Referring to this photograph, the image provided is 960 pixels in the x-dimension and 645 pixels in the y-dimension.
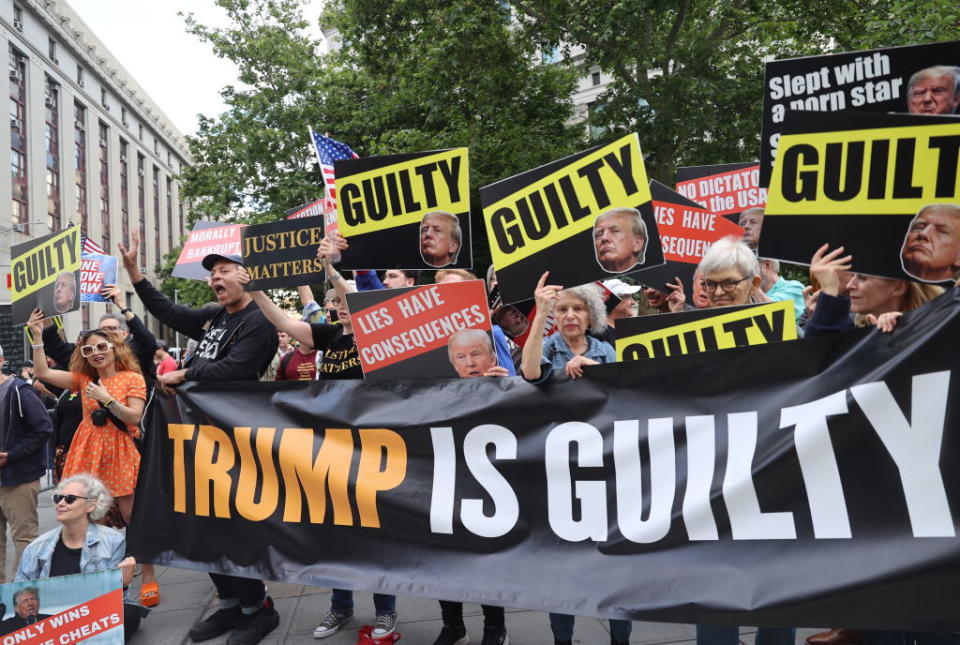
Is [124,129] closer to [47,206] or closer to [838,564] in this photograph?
[47,206]

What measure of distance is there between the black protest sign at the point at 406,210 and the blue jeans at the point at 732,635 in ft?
6.75

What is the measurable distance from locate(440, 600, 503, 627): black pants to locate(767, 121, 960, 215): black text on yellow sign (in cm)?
234

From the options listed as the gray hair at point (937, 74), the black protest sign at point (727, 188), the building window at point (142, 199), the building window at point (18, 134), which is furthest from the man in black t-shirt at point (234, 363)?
the building window at point (142, 199)

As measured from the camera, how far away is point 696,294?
4.17 metres

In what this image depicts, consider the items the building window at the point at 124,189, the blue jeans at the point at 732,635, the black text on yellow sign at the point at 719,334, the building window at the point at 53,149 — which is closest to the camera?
the blue jeans at the point at 732,635

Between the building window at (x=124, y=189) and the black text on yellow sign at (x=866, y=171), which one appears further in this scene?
the building window at (x=124, y=189)

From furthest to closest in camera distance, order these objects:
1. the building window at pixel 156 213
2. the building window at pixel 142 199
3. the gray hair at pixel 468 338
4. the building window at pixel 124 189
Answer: the building window at pixel 156 213 → the building window at pixel 142 199 → the building window at pixel 124 189 → the gray hair at pixel 468 338

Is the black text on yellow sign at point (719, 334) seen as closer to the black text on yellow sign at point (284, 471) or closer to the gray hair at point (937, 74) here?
the black text on yellow sign at point (284, 471)

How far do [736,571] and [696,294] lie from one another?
75.4 inches

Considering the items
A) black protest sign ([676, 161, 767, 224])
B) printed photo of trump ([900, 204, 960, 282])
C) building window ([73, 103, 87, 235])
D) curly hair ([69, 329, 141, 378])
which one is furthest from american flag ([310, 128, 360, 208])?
building window ([73, 103, 87, 235])

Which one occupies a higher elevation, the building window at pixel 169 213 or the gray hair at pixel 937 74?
the building window at pixel 169 213

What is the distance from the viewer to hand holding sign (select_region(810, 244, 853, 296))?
2.57 metres

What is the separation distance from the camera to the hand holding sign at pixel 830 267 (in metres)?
2.57

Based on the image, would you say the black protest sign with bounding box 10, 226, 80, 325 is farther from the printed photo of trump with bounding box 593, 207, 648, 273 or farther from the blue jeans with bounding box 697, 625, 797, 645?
the blue jeans with bounding box 697, 625, 797, 645
